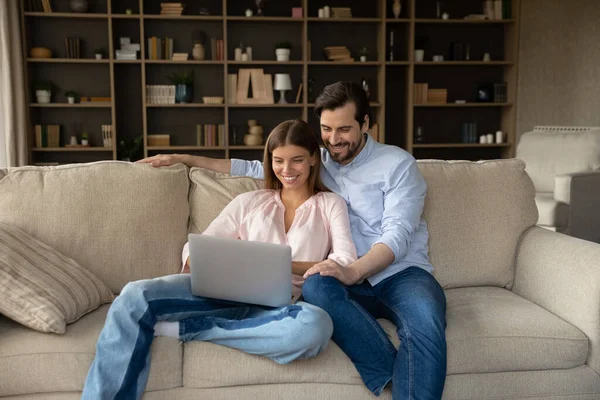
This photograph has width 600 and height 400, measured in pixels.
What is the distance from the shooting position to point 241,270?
1775 mm

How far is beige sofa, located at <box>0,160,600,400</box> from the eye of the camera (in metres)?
1.81

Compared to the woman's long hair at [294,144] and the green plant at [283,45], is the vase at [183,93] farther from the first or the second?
the woman's long hair at [294,144]

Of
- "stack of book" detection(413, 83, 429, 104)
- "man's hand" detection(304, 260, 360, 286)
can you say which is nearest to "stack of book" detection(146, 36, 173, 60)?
"stack of book" detection(413, 83, 429, 104)

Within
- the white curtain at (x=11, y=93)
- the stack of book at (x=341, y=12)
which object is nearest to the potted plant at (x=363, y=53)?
the stack of book at (x=341, y=12)

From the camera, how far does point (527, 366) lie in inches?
75.8

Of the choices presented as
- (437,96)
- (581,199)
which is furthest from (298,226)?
(437,96)

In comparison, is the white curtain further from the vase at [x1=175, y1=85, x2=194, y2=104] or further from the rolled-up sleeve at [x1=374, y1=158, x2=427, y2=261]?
the rolled-up sleeve at [x1=374, y1=158, x2=427, y2=261]

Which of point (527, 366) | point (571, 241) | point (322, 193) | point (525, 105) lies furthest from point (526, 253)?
point (525, 105)

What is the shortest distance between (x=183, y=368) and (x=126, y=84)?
457cm

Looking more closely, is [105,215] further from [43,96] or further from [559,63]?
[559,63]

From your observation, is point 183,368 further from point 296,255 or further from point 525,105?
point 525,105

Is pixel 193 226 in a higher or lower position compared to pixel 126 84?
lower

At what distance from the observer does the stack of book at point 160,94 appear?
5.81 m

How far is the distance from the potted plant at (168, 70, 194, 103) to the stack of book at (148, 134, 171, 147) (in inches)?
13.4
